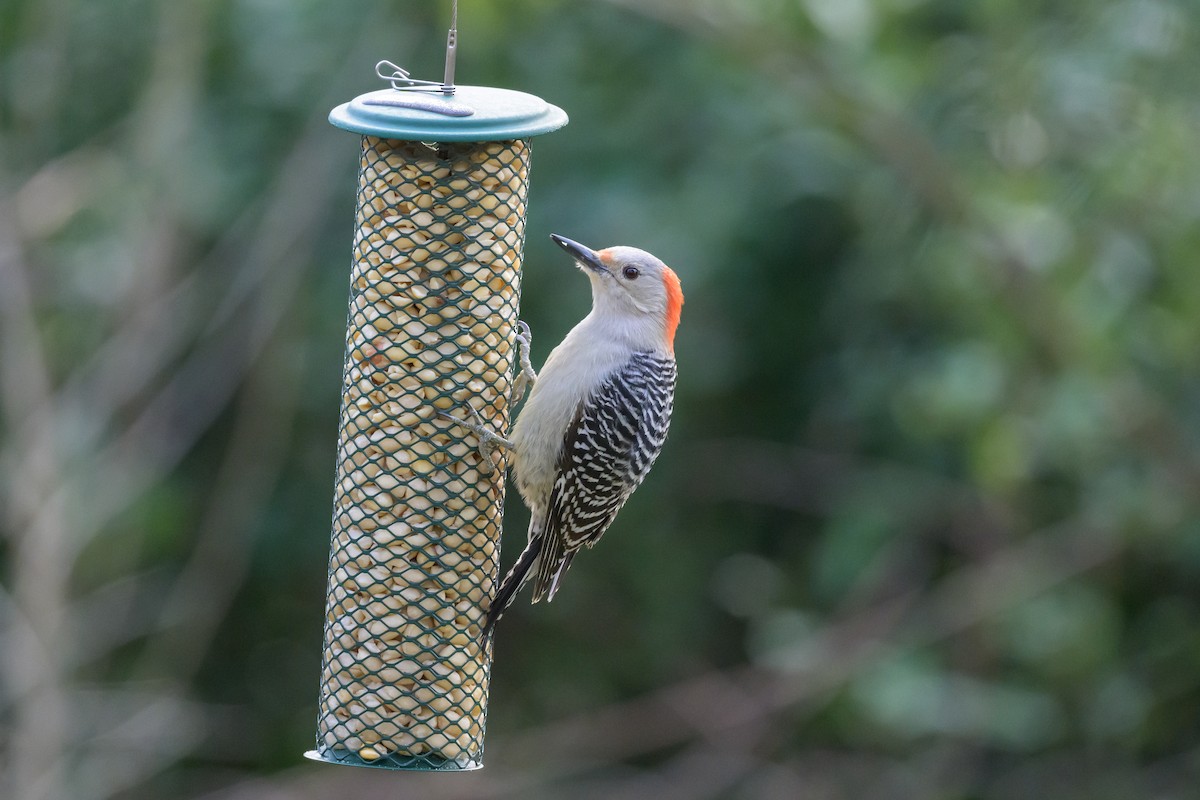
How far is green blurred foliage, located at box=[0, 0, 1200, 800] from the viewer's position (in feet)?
21.1

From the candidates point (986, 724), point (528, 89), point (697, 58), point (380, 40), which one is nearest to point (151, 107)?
point (380, 40)

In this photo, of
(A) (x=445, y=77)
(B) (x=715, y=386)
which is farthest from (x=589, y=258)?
(B) (x=715, y=386)

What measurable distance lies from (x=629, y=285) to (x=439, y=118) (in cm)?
131

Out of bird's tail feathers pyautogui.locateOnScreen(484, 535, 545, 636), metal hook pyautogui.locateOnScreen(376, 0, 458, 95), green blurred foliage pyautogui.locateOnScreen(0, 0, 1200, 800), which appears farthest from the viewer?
green blurred foliage pyautogui.locateOnScreen(0, 0, 1200, 800)

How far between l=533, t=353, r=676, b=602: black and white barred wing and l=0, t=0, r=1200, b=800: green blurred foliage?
193 cm

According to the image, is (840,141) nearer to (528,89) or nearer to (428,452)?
(528,89)

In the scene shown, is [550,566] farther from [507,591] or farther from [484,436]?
[484,436]

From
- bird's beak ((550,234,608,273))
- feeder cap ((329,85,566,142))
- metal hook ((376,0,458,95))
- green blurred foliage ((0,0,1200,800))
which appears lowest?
green blurred foliage ((0,0,1200,800))

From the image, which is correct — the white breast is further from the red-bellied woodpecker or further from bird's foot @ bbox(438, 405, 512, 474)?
bird's foot @ bbox(438, 405, 512, 474)

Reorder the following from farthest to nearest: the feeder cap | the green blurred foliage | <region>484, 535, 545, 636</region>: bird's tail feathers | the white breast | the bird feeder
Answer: the green blurred foliage, the white breast, <region>484, 535, 545, 636</region>: bird's tail feathers, the bird feeder, the feeder cap

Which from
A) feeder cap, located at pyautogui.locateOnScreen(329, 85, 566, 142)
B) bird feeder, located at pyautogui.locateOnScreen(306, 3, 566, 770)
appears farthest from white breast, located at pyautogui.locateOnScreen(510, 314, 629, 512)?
feeder cap, located at pyautogui.locateOnScreen(329, 85, 566, 142)

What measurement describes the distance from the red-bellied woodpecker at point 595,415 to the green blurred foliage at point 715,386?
162 centimetres

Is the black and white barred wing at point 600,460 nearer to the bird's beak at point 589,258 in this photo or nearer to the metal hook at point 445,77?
the bird's beak at point 589,258

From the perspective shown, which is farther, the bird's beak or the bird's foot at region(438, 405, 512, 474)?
the bird's beak
